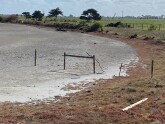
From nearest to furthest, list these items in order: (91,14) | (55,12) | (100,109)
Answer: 1. (100,109)
2. (91,14)
3. (55,12)

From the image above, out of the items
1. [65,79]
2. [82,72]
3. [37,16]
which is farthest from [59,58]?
[37,16]

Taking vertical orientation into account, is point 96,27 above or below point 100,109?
above

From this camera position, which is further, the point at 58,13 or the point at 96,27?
the point at 58,13

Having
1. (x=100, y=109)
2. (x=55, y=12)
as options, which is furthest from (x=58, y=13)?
(x=100, y=109)

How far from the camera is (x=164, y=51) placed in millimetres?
41438

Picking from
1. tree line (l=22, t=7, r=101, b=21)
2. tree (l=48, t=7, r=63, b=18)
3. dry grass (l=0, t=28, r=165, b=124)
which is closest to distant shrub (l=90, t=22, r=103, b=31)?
tree line (l=22, t=7, r=101, b=21)

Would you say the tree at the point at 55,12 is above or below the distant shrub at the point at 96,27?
above

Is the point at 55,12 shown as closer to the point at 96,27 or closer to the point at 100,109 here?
the point at 96,27

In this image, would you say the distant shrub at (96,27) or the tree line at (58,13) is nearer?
the distant shrub at (96,27)

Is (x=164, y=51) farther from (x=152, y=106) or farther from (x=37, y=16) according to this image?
(x=37, y=16)

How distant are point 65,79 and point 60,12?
13874cm

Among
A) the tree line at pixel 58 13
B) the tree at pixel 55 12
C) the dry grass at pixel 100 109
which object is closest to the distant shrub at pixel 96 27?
the tree line at pixel 58 13

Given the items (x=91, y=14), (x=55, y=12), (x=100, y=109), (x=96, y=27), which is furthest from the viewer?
(x=55, y=12)

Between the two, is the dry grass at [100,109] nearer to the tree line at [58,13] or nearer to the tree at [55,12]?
the tree line at [58,13]
